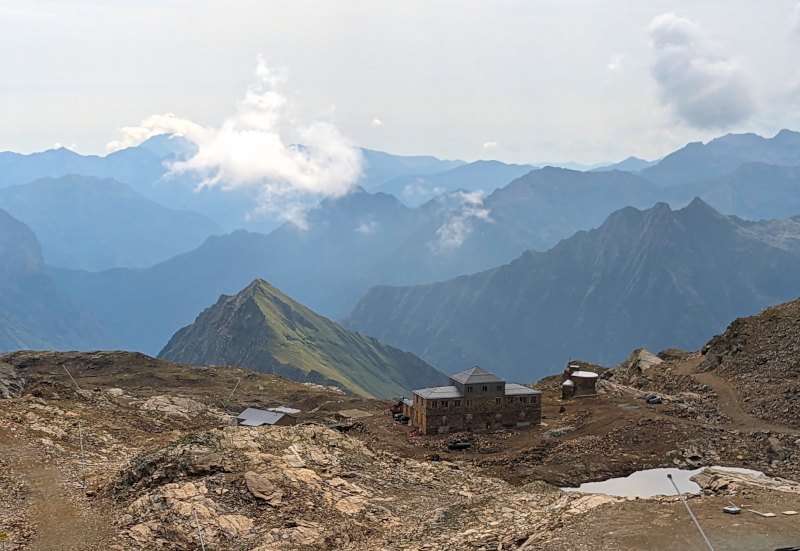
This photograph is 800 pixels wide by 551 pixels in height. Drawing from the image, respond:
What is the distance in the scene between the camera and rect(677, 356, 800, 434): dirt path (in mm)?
67812

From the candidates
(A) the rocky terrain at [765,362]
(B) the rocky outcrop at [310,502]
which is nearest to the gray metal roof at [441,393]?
(B) the rocky outcrop at [310,502]

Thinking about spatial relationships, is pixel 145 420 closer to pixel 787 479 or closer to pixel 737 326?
pixel 787 479

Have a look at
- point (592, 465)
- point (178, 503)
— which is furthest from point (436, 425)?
point (178, 503)

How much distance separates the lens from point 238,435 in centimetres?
5450

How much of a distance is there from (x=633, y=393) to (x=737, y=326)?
2304 cm

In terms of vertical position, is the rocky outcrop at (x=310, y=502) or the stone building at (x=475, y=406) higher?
the stone building at (x=475, y=406)

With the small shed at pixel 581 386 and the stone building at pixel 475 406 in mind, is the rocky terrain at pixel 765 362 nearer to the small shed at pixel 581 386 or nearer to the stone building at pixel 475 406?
the small shed at pixel 581 386

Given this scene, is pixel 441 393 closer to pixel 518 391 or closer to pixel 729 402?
pixel 518 391

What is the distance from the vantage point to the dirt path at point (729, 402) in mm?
67812

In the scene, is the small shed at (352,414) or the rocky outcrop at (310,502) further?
the small shed at (352,414)

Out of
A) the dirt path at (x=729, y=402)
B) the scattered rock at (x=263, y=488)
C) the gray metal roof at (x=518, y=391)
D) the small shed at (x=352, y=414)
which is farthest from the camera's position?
the small shed at (x=352, y=414)

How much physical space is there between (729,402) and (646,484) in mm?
28976

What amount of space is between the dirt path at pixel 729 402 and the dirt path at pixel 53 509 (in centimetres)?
6393

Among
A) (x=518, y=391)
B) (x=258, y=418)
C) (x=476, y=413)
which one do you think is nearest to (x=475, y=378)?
(x=476, y=413)
